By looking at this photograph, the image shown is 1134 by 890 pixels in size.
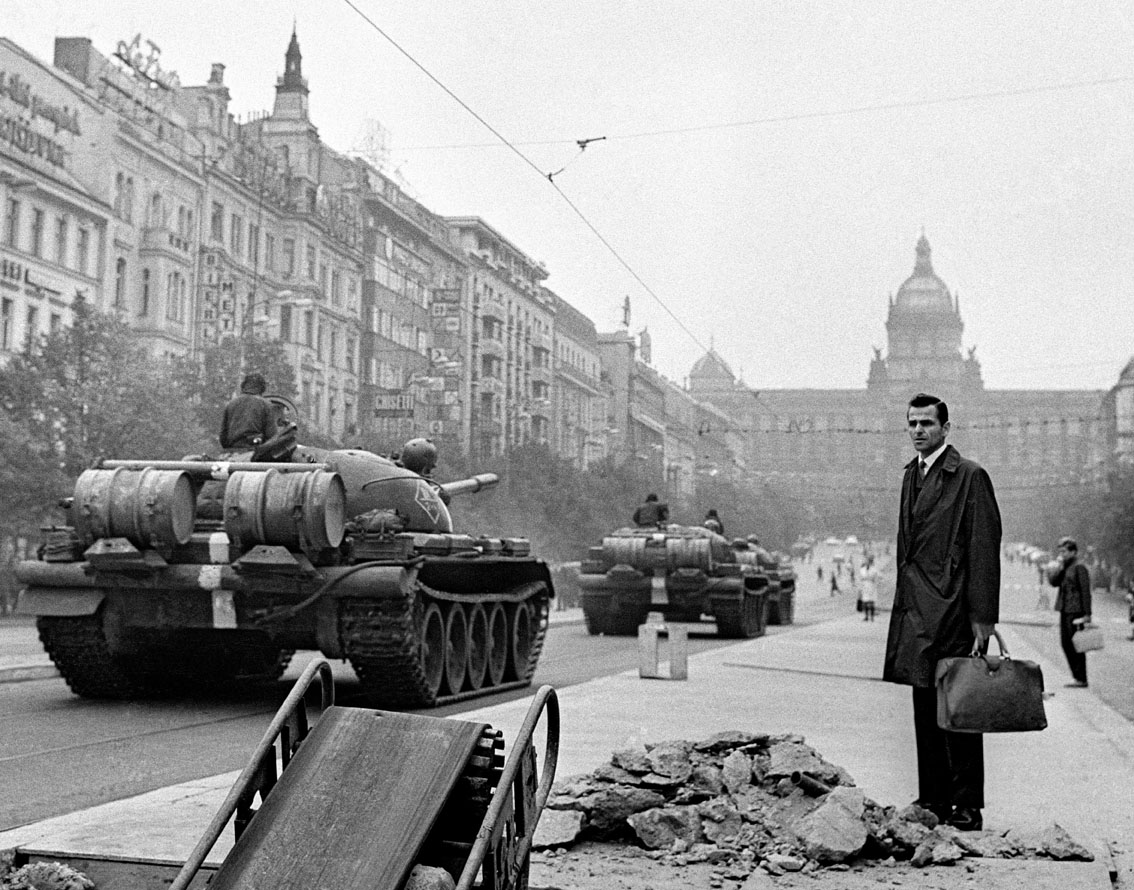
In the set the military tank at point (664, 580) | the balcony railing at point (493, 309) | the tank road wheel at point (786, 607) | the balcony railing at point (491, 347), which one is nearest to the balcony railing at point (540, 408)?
the balcony railing at point (493, 309)

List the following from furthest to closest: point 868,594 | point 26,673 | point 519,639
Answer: point 868,594
point 26,673
point 519,639

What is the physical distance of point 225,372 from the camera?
3566 centimetres

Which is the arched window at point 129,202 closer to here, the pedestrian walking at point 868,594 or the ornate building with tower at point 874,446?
the pedestrian walking at point 868,594

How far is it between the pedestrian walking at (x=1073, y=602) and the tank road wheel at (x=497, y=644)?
5855 mm

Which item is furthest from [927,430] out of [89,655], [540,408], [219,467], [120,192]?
[540,408]

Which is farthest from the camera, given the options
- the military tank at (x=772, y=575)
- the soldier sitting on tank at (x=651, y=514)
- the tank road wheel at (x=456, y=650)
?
the military tank at (x=772, y=575)

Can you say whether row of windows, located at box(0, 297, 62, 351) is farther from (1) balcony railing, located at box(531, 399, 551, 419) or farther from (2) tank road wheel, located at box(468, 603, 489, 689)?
(1) balcony railing, located at box(531, 399, 551, 419)

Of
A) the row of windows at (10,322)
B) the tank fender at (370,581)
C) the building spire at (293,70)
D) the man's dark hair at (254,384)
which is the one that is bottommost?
the tank fender at (370,581)

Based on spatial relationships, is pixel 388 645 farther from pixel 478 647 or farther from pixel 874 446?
pixel 874 446

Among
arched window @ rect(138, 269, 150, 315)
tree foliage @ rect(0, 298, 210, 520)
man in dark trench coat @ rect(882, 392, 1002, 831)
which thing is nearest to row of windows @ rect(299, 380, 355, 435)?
arched window @ rect(138, 269, 150, 315)

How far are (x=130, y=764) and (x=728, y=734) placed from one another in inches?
143

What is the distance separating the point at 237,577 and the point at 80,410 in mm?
18868

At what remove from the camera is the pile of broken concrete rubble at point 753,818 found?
5.87m

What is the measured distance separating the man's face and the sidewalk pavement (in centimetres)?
158
